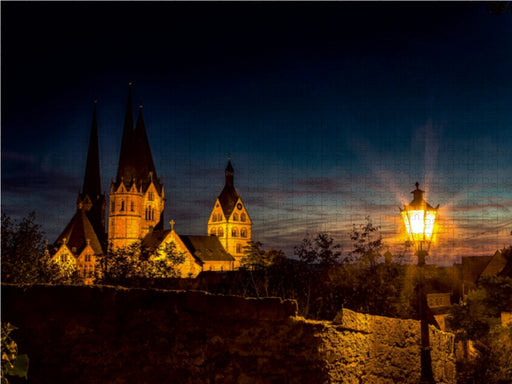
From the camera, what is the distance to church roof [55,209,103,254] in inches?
3812

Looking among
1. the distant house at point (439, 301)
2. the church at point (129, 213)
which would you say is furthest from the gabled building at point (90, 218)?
the distant house at point (439, 301)

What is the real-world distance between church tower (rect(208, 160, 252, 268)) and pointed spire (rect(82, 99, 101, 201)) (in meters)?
28.0

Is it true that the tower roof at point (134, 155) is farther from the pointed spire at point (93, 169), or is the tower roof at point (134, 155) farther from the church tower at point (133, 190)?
the pointed spire at point (93, 169)

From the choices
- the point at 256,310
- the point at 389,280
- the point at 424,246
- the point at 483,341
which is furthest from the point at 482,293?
the point at 256,310

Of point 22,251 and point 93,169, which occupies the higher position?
point 93,169

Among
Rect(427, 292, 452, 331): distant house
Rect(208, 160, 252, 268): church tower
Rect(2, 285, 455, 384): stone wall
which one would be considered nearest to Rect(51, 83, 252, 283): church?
Rect(208, 160, 252, 268): church tower

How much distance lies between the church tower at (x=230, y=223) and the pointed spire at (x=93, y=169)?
91.9 feet

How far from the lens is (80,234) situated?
98688 mm

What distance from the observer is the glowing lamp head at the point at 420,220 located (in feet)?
25.2

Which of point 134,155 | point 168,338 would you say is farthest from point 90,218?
point 168,338

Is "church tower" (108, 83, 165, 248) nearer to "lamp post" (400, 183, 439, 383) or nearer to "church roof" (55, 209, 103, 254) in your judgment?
"church roof" (55, 209, 103, 254)

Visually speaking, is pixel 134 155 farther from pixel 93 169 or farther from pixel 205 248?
pixel 205 248

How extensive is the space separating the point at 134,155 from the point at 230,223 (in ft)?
103

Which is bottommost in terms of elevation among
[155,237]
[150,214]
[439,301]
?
[439,301]
